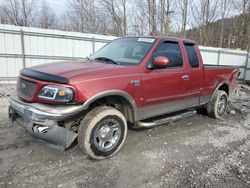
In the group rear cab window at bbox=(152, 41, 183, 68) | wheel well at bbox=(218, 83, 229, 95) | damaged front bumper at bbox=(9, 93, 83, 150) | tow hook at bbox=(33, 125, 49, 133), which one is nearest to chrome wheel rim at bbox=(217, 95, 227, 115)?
wheel well at bbox=(218, 83, 229, 95)

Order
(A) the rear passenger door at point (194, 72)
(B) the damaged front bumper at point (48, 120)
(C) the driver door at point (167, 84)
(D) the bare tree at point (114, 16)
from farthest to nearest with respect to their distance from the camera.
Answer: (D) the bare tree at point (114, 16)
(A) the rear passenger door at point (194, 72)
(C) the driver door at point (167, 84)
(B) the damaged front bumper at point (48, 120)

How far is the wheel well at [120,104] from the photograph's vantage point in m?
3.63

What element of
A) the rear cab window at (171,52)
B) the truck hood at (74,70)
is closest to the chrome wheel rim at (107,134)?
the truck hood at (74,70)

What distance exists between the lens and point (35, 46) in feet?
32.0

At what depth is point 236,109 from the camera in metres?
7.16

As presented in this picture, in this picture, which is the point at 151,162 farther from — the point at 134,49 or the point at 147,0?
the point at 147,0

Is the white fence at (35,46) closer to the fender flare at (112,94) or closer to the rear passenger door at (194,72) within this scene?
the rear passenger door at (194,72)

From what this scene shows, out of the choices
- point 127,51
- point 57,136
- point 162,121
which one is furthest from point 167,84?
point 57,136

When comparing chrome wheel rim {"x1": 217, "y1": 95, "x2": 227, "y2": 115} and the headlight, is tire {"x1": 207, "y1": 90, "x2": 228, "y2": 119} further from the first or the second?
the headlight

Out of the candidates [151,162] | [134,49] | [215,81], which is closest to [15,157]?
[151,162]

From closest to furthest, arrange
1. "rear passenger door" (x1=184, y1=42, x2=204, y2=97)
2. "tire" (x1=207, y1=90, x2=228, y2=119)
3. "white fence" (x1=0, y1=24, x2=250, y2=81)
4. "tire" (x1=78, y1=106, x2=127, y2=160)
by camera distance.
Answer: "tire" (x1=78, y1=106, x2=127, y2=160), "rear passenger door" (x1=184, y1=42, x2=204, y2=97), "tire" (x1=207, y1=90, x2=228, y2=119), "white fence" (x1=0, y1=24, x2=250, y2=81)

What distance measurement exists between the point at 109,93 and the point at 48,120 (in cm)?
93

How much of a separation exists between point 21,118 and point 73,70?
1064mm

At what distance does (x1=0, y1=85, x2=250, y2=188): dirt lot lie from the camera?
2.97m
